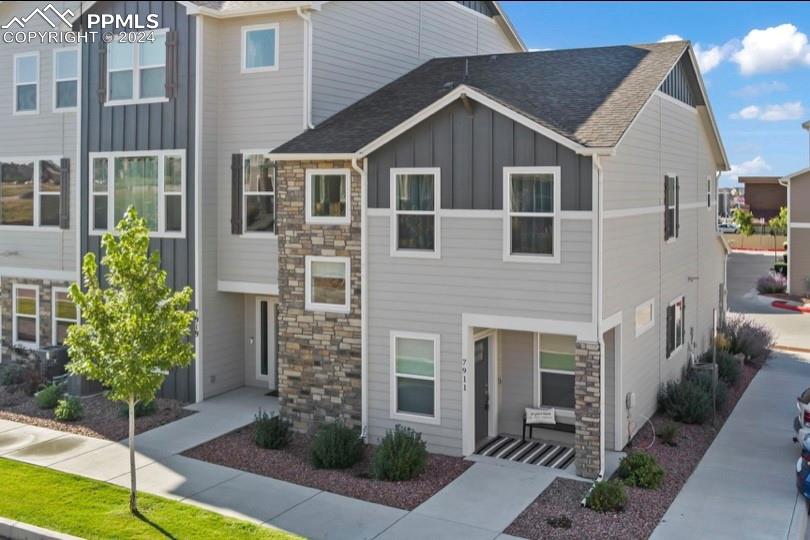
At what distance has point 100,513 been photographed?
37.0 feet

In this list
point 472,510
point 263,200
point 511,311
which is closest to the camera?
point 472,510

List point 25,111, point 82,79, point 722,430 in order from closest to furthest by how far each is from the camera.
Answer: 1. point 722,430
2. point 82,79
3. point 25,111

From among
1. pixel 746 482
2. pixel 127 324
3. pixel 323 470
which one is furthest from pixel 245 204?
pixel 746 482

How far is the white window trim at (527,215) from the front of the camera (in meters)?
12.8

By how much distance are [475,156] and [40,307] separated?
13110mm

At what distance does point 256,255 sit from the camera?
17547 mm

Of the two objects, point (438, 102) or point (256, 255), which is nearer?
point (438, 102)

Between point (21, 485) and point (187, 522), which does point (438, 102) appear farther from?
point (21, 485)

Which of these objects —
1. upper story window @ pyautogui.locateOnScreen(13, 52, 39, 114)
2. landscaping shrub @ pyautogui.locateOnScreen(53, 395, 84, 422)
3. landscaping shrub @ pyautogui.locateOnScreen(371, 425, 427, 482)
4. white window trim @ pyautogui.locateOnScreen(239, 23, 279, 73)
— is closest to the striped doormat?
landscaping shrub @ pyautogui.locateOnScreen(371, 425, 427, 482)

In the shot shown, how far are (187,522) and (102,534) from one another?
3.58ft

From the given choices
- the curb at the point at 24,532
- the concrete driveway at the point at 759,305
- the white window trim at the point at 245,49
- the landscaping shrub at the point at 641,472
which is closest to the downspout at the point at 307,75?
the white window trim at the point at 245,49

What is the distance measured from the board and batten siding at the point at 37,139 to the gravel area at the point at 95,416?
385 cm

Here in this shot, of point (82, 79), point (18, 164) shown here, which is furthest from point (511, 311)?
point (18, 164)

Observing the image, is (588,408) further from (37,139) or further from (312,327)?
(37,139)
